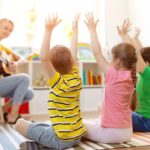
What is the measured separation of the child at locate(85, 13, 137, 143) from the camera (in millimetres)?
1719

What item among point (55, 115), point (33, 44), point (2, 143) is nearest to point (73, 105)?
point (55, 115)

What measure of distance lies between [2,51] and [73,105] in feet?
5.22

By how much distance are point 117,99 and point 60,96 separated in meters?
0.38

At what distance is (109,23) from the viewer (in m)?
4.37

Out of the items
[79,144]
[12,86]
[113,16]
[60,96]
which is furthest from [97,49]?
[113,16]

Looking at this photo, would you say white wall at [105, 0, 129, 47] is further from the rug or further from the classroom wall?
the rug

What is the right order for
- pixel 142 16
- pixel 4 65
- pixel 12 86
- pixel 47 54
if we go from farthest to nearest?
pixel 142 16
pixel 4 65
pixel 12 86
pixel 47 54

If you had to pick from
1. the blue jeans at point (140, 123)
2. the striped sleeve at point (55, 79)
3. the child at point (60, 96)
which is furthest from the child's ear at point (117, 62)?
the blue jeans at point (140, 123)

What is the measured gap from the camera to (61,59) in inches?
59.7

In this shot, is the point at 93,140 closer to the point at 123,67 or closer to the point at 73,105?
the point at 73,105

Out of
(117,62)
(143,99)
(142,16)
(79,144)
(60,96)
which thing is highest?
Result: (142,16)

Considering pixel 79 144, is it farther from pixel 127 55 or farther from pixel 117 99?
pixel 127 55

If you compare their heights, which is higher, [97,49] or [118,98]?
[97,49]

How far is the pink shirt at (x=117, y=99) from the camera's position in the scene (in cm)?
172
